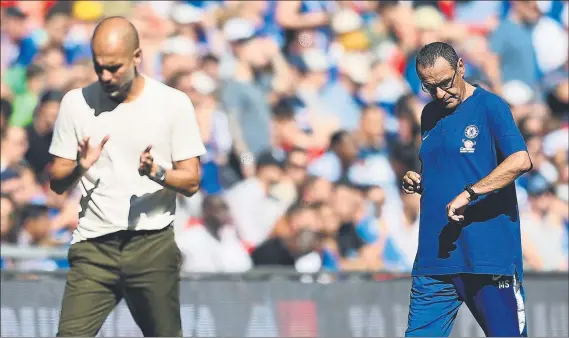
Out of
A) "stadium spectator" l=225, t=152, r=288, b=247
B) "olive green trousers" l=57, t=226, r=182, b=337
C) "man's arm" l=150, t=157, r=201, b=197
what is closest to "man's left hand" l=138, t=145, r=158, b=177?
"man's arm" l=150, t=157, r=201, b=197

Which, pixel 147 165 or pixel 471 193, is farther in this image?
pixel 471 193

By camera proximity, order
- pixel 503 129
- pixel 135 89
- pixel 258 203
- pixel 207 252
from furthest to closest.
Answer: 1. pixel 258 203
2. pixel 207 252
3. pixel 135 89
4. pixel 503 129

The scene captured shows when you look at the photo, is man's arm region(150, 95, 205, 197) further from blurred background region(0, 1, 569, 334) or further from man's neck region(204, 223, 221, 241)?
man's neck region(204, 223, 221, 241)

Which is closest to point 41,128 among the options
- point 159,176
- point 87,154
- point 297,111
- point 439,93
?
point 297,111

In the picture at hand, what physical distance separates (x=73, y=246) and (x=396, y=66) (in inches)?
221

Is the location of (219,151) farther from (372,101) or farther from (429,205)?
(429,205)

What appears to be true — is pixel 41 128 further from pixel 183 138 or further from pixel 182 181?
pixel 182 181

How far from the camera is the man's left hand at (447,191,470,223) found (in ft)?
18.5

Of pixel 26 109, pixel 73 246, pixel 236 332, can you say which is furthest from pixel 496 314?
pixel 26 109

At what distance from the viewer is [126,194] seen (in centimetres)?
588

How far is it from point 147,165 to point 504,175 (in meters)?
1.64

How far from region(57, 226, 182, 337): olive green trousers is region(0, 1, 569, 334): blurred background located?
11.5 ft

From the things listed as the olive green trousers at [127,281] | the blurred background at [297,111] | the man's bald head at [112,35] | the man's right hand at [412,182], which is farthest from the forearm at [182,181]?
the blurred background at [297,111]

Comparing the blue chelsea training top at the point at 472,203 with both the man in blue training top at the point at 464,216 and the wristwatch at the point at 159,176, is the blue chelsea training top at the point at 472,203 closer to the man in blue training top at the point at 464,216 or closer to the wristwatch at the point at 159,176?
the man in blue training top at the point at 464,216
